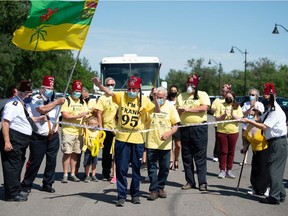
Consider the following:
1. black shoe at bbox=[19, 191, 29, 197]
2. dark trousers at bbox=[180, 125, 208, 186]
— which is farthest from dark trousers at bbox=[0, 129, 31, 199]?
dark trousers at bbox=[180, 125, 208, 186]

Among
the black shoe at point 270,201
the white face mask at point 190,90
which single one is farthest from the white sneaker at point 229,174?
the black shoe at point 270,201

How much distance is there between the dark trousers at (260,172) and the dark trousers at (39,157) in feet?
12.0

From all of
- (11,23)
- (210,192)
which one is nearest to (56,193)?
(210,192)

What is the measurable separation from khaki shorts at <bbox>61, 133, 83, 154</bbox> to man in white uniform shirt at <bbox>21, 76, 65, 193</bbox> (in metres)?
0.94

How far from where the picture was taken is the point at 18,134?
8133mm

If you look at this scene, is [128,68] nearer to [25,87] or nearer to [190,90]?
[190,90]

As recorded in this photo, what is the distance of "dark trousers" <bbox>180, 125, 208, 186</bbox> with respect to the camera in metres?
9.45

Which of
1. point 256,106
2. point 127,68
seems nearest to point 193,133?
point 256,106

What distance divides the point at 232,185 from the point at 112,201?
112 inches

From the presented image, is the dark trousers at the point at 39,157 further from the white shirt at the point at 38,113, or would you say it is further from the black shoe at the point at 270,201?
the black shoe at the point at 270,201

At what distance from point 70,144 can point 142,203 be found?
2.58 metres

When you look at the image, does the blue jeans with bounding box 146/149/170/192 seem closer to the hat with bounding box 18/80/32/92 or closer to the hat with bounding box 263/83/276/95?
the hat with bounding box 263/83/276/95

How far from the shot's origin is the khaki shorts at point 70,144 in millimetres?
10047

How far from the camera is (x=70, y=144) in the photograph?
33.1ft
